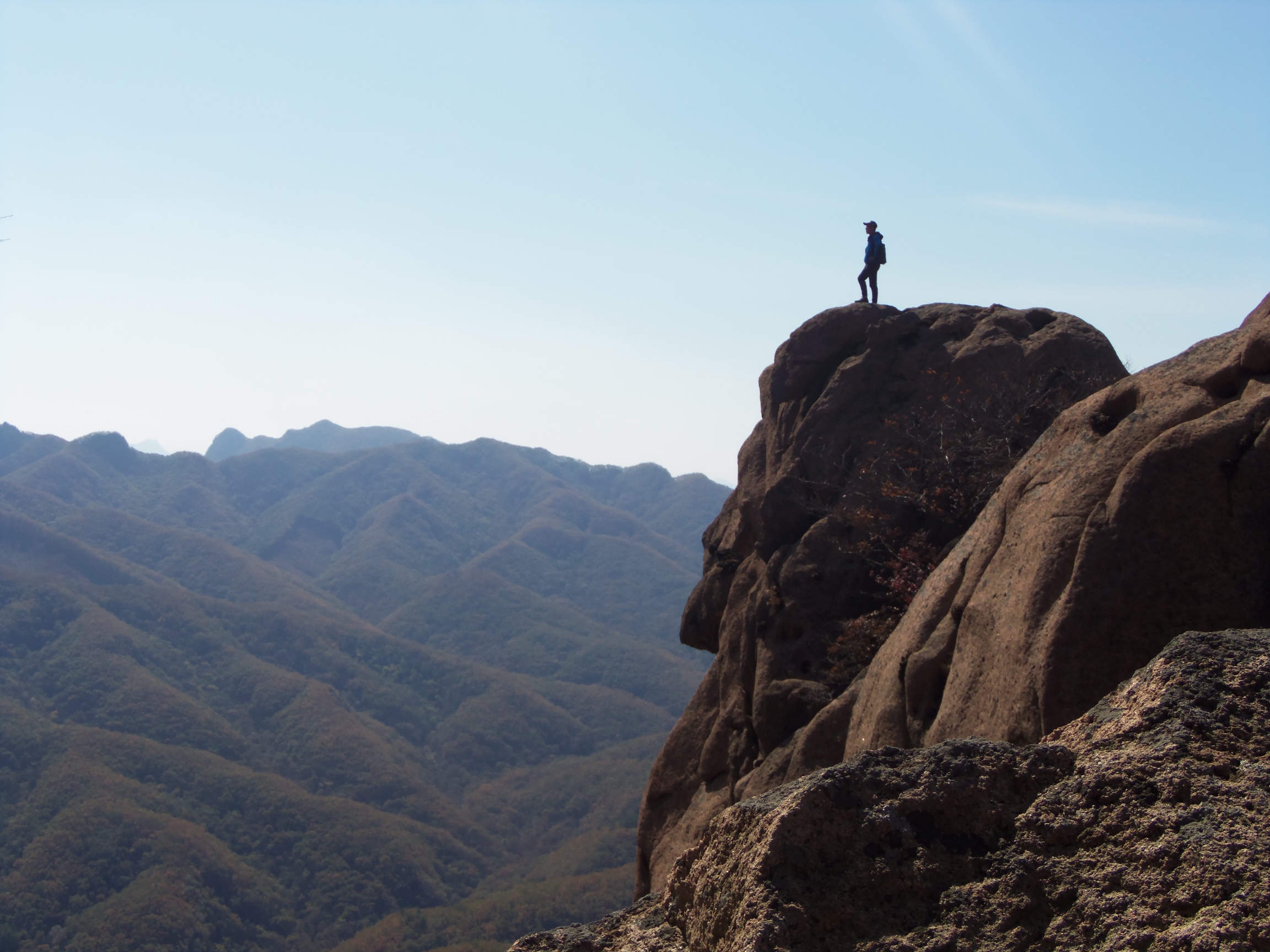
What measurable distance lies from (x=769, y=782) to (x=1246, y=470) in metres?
8.55

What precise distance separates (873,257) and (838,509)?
577 centimetres

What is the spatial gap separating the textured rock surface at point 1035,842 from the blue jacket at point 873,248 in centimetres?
1577

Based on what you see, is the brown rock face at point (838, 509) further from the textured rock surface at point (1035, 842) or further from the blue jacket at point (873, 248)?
the textured rock surface at point (1035, 842)

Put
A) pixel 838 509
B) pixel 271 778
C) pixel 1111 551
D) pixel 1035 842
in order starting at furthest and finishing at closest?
1. pixel 271 778
2. pixel 838 509
3. pixel 1111 551
4. pixel 1035 842

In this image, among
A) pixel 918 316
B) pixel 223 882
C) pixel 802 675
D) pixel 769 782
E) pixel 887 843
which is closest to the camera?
pixel 887 843

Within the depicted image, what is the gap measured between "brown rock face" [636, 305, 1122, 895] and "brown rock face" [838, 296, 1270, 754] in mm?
4181

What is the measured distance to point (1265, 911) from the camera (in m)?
3.80

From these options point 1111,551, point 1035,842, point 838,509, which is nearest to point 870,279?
point 838,509

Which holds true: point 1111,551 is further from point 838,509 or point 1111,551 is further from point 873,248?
point 873,248

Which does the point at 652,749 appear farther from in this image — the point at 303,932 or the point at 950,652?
the point at 950,652

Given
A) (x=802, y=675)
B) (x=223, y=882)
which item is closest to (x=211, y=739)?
(x=223, y=882)

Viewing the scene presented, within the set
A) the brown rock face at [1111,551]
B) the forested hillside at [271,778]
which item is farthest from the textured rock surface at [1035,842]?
the forested hillside at [271,778]

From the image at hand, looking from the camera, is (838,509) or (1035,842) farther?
(838,509)

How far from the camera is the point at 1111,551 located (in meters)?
8.11
